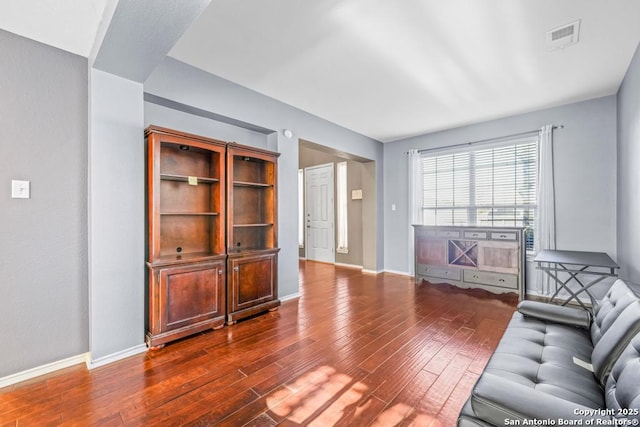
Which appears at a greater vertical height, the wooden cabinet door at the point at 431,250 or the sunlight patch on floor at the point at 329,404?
the wooden cabinet door at the point at 431,250

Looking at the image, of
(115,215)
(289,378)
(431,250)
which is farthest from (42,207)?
(431,250)

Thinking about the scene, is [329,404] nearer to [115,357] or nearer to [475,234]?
[115,357]

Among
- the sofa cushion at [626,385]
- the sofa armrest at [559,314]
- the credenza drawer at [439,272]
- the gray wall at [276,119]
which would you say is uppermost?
the gray wall at [276,119]

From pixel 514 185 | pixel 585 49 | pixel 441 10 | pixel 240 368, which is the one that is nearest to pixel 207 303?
pixel 240 368

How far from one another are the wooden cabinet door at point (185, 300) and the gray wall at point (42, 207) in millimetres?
537

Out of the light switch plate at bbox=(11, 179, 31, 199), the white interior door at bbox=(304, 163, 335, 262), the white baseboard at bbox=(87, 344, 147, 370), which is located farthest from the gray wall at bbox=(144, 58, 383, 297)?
the white interior door at bbox=(304, 163, 335, 262)

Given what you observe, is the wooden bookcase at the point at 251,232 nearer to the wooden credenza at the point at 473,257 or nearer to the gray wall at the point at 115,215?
the gray wall at the point at 115,215

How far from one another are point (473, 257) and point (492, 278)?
1.24 feet

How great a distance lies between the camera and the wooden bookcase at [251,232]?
314 cm

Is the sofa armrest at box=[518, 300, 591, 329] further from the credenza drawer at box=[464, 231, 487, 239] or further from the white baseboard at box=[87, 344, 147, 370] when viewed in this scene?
the white baseboard at box=[87, 344, 147, 370]

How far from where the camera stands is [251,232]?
12.3 feet

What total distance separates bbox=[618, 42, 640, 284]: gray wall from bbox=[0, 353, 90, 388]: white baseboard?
484 centimetres

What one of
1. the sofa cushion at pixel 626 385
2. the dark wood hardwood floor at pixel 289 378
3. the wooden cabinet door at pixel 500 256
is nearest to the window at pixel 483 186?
the wooden cabinet door at pixel 500 256

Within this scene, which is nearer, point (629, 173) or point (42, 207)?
point (42, 207)
